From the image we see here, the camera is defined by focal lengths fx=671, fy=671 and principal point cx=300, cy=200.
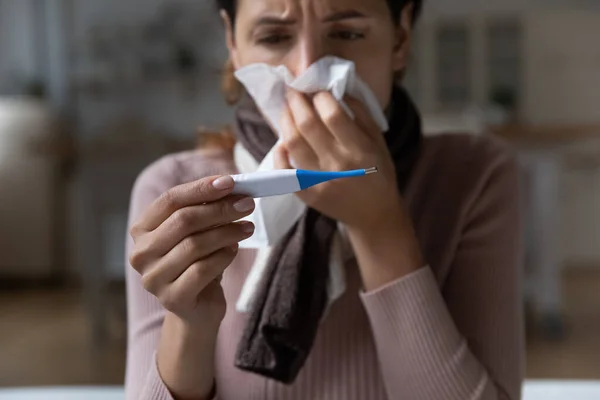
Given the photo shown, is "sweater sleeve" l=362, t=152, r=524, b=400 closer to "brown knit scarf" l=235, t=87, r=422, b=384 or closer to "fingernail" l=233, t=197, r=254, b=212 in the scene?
"brown knit scarf" l=235, t=87, r=422, b=384

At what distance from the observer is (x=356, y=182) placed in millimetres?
599

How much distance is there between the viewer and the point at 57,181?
344 centimetres

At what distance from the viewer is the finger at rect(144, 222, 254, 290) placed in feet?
1.60

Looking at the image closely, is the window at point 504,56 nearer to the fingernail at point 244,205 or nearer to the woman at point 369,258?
the woman at point 369,258

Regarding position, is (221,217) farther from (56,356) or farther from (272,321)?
(56,356)

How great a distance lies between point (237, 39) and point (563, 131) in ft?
6.96

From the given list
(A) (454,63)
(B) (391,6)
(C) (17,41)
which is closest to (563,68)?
(A) (454,63)

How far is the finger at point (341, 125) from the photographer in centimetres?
60

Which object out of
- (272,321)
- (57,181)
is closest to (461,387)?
(272,321)

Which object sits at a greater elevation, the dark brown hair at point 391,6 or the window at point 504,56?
the dark brown hair at point 391,6

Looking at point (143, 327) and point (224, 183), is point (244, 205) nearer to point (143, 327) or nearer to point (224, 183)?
point (224, 183)

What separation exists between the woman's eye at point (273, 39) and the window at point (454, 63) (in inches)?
123

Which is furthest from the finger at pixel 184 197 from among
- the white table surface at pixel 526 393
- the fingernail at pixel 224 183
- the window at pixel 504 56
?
the window at pixel 504 56

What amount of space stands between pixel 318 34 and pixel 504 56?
10.5 feet
